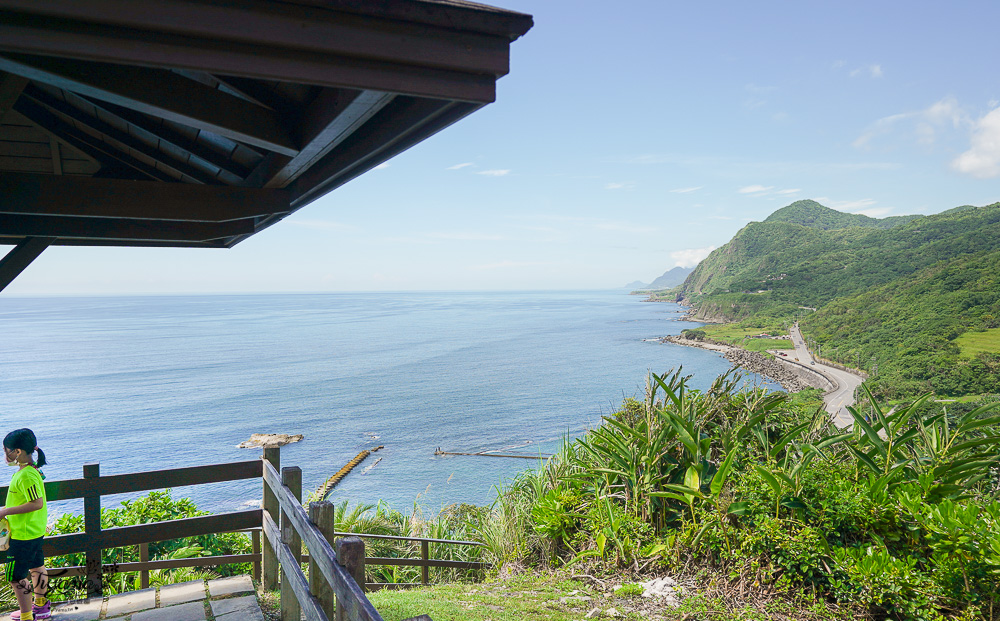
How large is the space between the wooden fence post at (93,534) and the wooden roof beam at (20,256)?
4.21 ft

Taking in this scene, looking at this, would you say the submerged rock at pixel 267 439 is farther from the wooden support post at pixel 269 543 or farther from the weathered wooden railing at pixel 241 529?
the wooden support post at pixel 269 543

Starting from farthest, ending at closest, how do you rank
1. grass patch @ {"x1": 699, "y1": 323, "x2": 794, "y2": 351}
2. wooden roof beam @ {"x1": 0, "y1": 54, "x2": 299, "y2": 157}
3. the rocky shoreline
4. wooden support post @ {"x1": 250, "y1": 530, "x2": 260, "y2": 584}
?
grass patch @ {"x1": 699, "y1": 323, "x2": 794, "y2": 351}, the rocky shoreline, wooden support post @ {"x1": 250, "y1": 530, "x2": 260, "y2": 584}, wooden roof beam @ {"x1": 0, "y1": 54, "x2": 299, "y2": 157}

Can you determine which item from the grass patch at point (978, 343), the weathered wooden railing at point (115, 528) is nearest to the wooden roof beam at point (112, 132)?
the weathered wooden railing at point (115, 528)

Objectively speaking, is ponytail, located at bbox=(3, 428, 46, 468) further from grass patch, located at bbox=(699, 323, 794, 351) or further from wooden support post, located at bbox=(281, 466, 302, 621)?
grass patch, located at bbox=(699, 323, 794, 351)

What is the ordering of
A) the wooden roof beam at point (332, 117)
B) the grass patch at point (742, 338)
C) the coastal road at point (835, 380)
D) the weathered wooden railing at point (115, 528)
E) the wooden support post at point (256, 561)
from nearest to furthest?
the wooden roof beam at point (332, 117), the weathered wooden railing at point (115, 528), the wooden support post at point (256, 561), the coastal road at point (835, 380), the grass patch at point (742, 338)

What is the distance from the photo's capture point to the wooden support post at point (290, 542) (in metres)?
2.93

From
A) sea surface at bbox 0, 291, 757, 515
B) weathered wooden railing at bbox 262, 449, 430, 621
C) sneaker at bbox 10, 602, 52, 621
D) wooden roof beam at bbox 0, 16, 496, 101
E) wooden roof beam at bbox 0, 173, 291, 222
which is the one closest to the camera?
wooden roof beam at bbox 0, 16, 496, 101

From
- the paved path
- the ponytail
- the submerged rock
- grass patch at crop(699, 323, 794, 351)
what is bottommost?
the submerged rock

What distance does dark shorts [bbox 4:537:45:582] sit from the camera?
3.15m

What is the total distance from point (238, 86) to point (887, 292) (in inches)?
4100

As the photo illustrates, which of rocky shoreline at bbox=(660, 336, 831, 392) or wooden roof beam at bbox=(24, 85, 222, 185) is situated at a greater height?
wooden roof beam at bbox=(24, 85, 222, 185)

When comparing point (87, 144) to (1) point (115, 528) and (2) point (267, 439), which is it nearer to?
(1) point (115, 528)

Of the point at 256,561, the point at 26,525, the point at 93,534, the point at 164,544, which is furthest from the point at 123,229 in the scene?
the point at 164,544

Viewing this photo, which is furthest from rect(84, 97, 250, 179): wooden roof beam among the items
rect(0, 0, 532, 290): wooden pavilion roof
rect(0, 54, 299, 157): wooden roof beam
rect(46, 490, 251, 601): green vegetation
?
rect(46, 490, 251, 601): green vegetation
